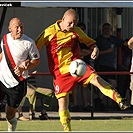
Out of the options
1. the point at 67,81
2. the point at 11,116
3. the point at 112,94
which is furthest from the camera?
the point at 67,81

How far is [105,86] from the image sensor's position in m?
12.3

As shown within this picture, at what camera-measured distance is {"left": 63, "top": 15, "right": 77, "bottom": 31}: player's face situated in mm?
12219

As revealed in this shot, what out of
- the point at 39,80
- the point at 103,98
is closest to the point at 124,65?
the point at 103,98

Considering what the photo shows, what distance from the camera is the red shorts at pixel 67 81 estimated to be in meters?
12.4

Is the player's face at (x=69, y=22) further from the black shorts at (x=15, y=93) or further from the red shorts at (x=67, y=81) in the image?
the black shorts at (x=15, y=93)

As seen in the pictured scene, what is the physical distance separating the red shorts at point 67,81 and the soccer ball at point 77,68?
11cm

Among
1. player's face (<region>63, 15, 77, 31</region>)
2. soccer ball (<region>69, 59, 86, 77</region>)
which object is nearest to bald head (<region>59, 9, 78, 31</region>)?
player's face (<region>63, 15, 77, 31</region>)

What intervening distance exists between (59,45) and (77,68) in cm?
55

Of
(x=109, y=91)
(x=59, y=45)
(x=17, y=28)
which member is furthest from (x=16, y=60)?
(x=109, y=91)

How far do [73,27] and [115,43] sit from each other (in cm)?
627

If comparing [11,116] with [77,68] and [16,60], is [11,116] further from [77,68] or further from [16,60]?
[77,68]

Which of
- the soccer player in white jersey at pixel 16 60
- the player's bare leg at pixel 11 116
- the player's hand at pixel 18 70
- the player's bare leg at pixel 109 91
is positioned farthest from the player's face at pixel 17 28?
the player's bare leg at pixel 109 91

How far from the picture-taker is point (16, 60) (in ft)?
39.6

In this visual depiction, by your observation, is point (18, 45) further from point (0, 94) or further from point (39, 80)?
point (39, 80)
